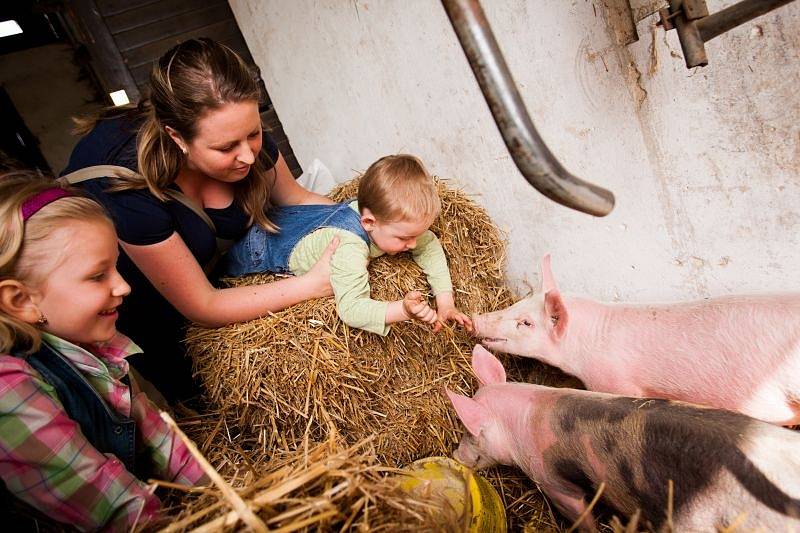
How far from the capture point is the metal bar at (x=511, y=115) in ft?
2.95

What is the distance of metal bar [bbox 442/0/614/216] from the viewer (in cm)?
90

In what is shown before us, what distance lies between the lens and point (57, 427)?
1.21 meters

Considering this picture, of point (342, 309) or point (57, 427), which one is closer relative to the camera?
point (57, 427)

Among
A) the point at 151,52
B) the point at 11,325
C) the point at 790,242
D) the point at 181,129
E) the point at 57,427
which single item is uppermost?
the point at 151,52

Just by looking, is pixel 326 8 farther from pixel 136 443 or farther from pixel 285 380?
pixel 136 443

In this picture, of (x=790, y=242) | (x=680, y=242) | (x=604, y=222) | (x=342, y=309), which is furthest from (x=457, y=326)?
(x=790, y=242)

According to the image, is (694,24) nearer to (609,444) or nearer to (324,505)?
(609,444)

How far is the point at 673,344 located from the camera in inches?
72.8

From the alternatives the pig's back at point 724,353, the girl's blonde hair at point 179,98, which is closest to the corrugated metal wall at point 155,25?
the girl's blonde hair at point 179,98

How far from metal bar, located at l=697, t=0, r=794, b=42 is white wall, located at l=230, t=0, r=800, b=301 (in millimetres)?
206

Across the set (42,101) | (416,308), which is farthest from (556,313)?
(42,101)

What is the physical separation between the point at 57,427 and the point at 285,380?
33.9 inches

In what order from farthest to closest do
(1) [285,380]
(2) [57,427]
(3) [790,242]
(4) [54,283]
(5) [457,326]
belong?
(5) [457,326] → (1) [285,380] → (3) [790,242] → (4) [54,283] → (2) [57,427]

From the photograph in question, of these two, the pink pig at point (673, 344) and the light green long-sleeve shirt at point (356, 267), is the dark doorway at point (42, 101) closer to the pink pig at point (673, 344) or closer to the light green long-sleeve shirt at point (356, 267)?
the light green long-sleeve shirt at point (356, 267)
